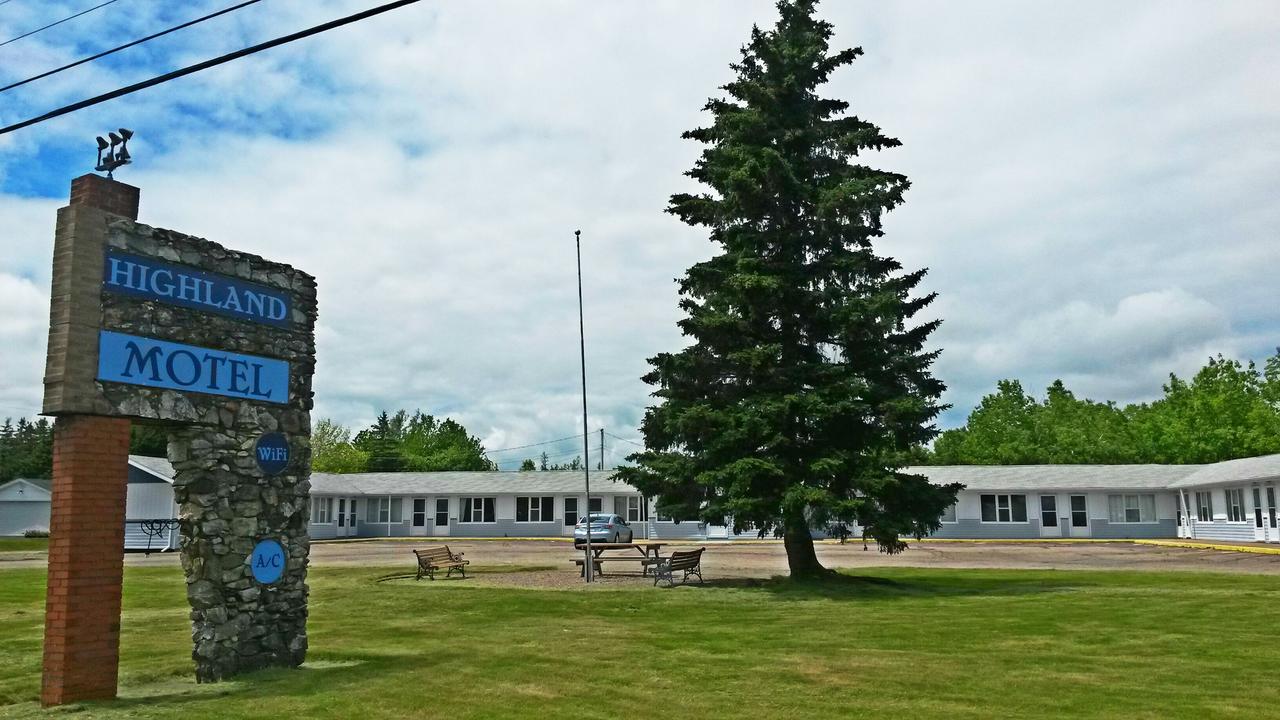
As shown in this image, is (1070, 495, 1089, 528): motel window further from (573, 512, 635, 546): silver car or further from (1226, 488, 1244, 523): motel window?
(573, 512, 635, 546): silver car

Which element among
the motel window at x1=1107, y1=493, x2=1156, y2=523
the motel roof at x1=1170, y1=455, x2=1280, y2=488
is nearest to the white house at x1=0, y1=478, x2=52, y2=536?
the motel window at x1=1107, y1=493, x2=1156, y2=523

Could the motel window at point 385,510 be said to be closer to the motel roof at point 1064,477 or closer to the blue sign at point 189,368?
the motel roof at point 1064,477

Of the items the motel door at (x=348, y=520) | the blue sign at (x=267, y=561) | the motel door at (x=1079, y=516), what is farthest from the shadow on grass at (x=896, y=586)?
the motel door at (x=348, y=520)

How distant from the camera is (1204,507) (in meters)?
51.4

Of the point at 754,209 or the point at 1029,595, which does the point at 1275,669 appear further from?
the point at 754,209

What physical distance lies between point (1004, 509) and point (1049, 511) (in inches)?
93.3

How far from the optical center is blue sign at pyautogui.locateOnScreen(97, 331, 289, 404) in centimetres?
1112

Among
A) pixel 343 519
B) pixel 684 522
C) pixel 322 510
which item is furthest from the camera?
pixel 343 519

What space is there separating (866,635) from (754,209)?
1266 centimetres

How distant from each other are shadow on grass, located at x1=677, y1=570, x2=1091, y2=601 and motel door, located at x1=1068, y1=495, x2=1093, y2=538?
30.4 meters

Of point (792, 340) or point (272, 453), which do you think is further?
point (792, 340)

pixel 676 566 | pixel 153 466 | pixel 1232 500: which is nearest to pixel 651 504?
pixel 153 466

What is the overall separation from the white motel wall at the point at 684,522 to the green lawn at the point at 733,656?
2529 centimetres

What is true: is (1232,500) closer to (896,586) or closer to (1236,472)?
(1236,472)
